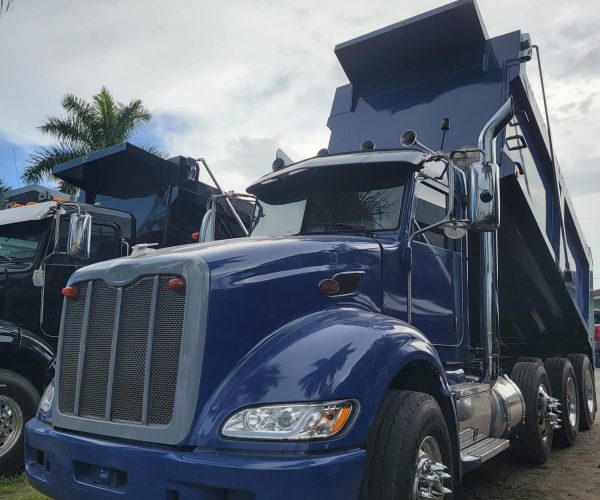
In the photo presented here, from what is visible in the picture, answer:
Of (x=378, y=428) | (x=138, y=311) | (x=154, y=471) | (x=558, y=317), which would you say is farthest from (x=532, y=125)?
(x=154, y=471)

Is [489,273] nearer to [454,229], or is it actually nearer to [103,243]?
[454,229]

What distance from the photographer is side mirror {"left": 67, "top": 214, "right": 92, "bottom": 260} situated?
5656mm

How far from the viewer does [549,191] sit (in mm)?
7086

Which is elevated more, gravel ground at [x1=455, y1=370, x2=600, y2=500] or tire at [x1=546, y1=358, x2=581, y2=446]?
tire at [x1=546, y1=358, x2=581, y2=446]

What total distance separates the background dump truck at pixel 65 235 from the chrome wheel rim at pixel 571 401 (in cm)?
440

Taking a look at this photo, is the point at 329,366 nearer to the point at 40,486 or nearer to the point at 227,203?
the point at 40,486

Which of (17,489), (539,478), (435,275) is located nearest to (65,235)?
(17,489)

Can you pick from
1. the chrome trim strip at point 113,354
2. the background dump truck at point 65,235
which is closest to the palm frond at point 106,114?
the background dump truck at point 65,235

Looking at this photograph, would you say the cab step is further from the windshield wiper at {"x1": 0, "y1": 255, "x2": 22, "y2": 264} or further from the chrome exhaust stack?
the windshield wiper at {"x1": 0, "y1": 255, "x2": 22, "y2": 264}

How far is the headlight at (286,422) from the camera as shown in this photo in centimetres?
272

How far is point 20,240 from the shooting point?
622 cm

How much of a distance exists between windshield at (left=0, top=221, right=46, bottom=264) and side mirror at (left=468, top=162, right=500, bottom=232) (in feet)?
14.2

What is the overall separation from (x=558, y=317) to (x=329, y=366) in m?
5.60

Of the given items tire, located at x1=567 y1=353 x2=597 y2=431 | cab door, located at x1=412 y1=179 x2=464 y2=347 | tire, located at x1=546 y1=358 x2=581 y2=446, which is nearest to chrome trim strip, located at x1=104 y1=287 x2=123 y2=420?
cab door, located at x1=412 y1=179 x2=464 y2=347
